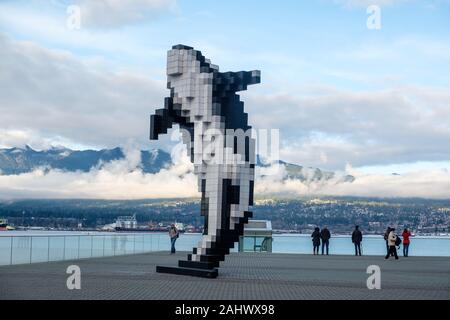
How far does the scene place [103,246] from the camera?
31938 mm

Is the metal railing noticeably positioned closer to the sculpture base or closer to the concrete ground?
the concrete ground

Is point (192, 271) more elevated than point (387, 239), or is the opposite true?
point (387, 239)

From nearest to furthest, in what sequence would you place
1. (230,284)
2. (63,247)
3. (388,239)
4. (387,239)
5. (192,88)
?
(230,284) < (192,88) < (63,247) < (388,239) < (387,239)

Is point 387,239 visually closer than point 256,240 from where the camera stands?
Yes

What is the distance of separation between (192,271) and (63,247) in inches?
388

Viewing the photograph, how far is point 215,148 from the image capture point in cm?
1973

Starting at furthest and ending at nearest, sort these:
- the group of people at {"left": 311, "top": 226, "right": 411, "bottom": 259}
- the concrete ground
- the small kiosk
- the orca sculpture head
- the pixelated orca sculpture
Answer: the small kiosk < the group of people at {"left": 311, "top": 226, "right": 411, "bottom": 259} < the orca sculpture head < the pixelated orca sculpture < the concrete ground

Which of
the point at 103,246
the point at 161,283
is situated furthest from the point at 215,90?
the point at 103,246

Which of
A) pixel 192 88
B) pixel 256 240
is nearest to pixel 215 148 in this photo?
pixel 192 88

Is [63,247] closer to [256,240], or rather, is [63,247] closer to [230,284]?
[230,284]

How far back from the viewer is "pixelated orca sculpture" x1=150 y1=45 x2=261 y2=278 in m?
19.6

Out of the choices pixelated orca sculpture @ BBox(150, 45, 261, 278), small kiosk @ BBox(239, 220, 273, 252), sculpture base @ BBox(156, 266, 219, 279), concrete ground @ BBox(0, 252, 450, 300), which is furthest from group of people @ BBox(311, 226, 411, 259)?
sculpture base @ BBox(156, 266, 219, 279)

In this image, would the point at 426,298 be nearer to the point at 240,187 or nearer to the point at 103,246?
the point at 240,187

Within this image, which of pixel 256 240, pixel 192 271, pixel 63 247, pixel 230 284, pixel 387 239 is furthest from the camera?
pixel 256 240
